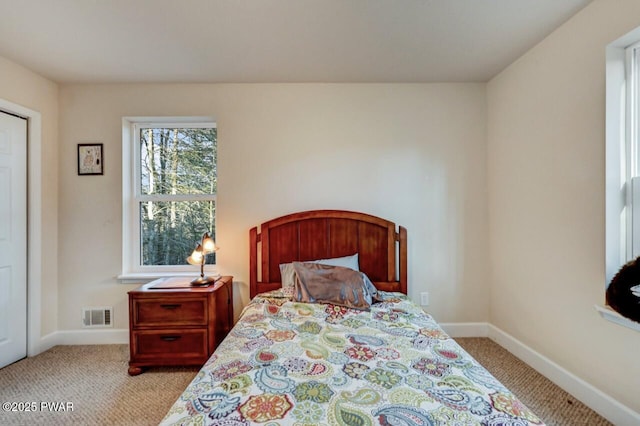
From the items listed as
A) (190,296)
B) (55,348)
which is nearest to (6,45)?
(190,296)

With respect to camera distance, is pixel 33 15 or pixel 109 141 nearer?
pixel 33 15

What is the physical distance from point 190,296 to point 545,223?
2.67 metres

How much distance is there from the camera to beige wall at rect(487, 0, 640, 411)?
1723 millimetres

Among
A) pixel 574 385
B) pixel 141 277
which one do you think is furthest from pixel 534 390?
pixel 141 277

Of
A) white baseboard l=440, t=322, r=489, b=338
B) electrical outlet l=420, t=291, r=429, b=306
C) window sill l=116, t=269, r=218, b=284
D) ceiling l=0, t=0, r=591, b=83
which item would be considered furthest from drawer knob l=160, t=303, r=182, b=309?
white baseboard l=440, t=322, r=489, b=338

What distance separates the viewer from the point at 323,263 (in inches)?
96.3

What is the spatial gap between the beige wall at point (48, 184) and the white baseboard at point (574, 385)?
4.03 m

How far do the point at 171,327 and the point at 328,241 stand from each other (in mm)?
1405

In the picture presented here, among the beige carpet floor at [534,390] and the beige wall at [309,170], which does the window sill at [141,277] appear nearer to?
the beige wall at [309,170]

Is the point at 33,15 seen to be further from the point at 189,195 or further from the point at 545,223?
the point at 545,223

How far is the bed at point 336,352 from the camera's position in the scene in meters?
1.00

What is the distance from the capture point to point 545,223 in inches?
84.7

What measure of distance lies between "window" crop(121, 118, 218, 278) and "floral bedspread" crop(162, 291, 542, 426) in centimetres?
145

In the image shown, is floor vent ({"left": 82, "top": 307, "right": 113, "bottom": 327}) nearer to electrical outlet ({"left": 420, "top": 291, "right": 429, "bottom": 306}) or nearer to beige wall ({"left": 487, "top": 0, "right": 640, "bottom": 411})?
electrical outlet ({"left": 420, "top": 291, "right": 429, "bottom": 306})
